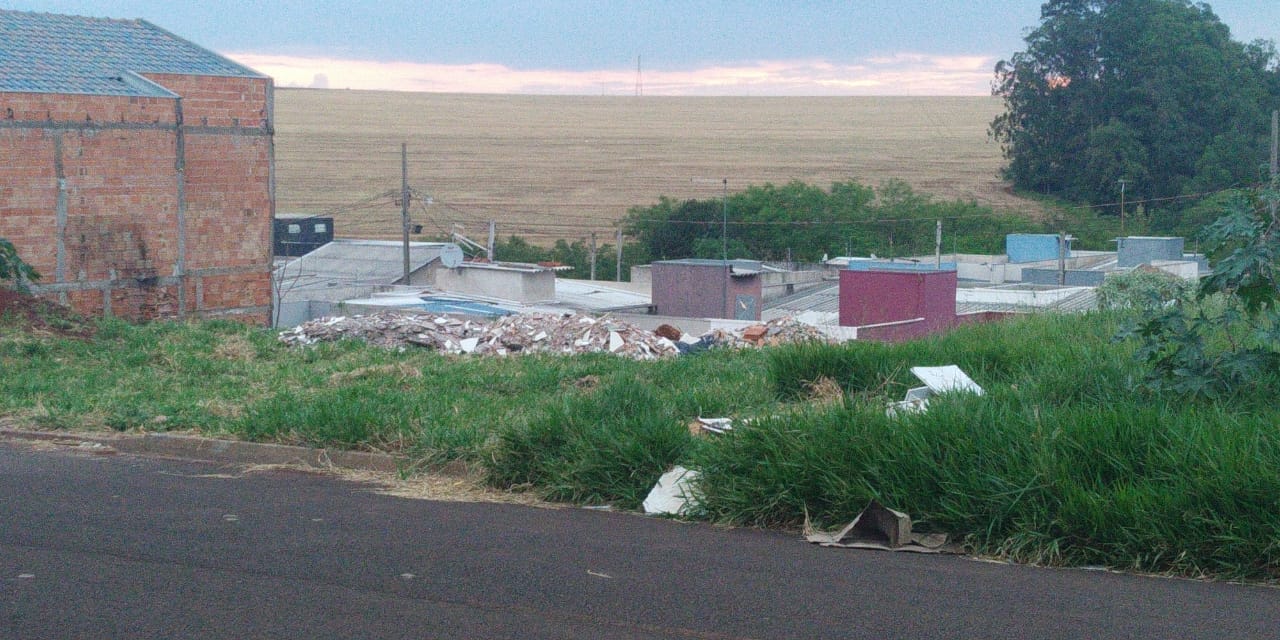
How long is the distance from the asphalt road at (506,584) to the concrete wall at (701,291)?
1442 inches

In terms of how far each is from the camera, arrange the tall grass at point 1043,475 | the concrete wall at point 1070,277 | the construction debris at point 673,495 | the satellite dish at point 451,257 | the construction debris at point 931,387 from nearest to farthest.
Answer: the tall grass at point 1043,475 → the construction debris at point 673,495 → the construction debris at point 931,387 → the satellite dish at point 451,257 → the concrete wall at point 1070,277

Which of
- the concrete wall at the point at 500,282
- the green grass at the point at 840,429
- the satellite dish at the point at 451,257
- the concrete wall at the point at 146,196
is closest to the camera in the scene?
the green grass at the point at 840,429

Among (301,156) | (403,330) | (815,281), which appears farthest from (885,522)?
(301,156)

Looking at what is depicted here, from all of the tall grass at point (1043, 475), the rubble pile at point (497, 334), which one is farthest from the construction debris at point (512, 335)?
the tall grass at point (1043, 475)

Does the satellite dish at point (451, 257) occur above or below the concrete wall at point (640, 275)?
above

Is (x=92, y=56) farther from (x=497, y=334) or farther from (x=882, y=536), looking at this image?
(x=882, y=536)

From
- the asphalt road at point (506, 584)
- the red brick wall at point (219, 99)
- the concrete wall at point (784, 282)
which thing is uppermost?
the red brick wall at point (219, 99)

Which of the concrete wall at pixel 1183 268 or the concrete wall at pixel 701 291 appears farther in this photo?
the concrete wall at pixel 1183 268

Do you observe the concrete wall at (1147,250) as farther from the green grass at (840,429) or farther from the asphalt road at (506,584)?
the asphalt road at (506,584)

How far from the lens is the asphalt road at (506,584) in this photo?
522cm

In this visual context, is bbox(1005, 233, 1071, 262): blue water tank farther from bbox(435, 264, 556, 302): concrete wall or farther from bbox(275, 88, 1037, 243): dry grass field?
bbox(435, 264, 556, 302): concrete wall

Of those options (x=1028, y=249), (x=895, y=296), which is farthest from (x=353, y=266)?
(x=1028, y=249)

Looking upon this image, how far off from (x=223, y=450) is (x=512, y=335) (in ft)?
39.2

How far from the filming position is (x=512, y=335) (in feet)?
70.2
